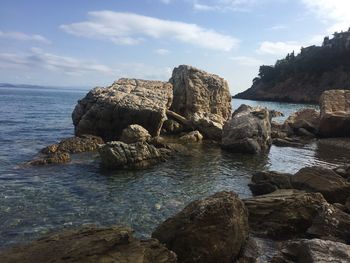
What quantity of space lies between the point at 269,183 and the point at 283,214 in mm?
5513

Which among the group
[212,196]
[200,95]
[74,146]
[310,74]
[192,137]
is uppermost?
[310,74]

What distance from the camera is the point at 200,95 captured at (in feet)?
133

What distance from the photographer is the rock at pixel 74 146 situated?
26.2 metres

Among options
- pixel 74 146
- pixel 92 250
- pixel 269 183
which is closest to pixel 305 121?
pixel 74 146

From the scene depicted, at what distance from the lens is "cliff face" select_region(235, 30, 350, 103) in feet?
423

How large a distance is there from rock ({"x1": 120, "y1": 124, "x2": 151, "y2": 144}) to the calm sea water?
13.9ft

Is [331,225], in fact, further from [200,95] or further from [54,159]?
[200,95]

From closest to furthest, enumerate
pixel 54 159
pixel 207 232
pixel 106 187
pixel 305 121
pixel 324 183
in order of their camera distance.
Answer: pixel 207 232 < pixel 324 183 < pixel 106 187 < pixel 54 159 < pixel 305 121

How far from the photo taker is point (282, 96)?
142125 mm

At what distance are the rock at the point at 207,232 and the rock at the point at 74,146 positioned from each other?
16.5 m

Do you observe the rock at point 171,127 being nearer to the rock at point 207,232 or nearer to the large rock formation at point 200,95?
the large rock formation at point 200,95

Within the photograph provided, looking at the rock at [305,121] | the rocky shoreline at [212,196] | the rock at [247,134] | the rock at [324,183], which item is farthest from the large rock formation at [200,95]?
the rock at [324,183]

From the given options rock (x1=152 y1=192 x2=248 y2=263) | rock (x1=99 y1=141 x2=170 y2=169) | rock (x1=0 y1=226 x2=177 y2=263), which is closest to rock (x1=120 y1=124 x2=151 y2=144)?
rock (x1=99 y1=141 x2=170 y2=169)

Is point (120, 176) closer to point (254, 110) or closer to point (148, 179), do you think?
point (148, 179)
